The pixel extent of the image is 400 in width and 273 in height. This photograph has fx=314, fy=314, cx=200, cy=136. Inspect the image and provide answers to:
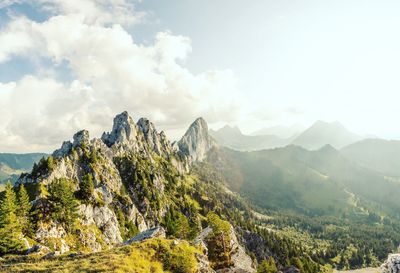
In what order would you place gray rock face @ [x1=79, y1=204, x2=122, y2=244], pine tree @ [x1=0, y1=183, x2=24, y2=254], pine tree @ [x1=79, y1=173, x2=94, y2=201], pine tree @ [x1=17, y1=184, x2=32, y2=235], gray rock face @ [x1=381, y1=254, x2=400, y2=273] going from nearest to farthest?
gray rock face @ [x1=381, y1=254, x2=400, y2=273] → pine tree @ [x1=0, y1=183, x2=24, y2=254] → pine tree @ [x1=17, y1=184, x2=32, y2=235] → gray rock face @ [x1=79, y1=204, x2=122, y2=244] → pine tree @ [x1=79, y1=173, x2=94, y2=201]

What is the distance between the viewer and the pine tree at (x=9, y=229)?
8038 centimetres

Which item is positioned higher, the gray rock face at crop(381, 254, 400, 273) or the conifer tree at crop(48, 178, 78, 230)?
the conifer tree at crop(48, 178, 78, 230)

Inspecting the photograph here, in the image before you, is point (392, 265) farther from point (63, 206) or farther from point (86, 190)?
point (86, 190)

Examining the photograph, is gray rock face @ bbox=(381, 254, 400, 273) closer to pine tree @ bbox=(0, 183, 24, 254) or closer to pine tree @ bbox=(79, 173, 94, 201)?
pine tree @ bbox=(0, 183, 24, 254)

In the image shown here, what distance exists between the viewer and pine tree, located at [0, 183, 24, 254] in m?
80.4

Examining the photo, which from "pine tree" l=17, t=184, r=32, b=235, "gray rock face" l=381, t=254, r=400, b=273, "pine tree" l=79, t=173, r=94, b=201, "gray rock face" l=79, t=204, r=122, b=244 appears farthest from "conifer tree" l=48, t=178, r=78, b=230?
"gray rock face" l=381, t=254, r=400, b=273

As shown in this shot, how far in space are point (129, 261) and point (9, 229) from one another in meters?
58.8

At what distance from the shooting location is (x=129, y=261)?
4644 cm

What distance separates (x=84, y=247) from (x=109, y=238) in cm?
2617

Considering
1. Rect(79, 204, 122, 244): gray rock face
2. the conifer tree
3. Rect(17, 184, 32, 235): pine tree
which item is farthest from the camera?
Rect(79, 204, 122, 244): gray rock face

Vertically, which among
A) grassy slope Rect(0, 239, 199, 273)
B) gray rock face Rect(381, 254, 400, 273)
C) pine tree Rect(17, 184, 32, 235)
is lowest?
gray rock face Rect(381, 254, 400, 273)

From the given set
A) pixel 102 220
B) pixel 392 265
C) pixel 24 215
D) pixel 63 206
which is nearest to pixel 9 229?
pixel 24 215

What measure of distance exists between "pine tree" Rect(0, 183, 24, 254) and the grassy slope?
96.2 feet

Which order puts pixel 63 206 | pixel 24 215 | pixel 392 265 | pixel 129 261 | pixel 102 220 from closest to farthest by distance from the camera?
pixel 129 261, pixel 392 265, pixel 24 215, pixel 63 206, pixel 102 220
